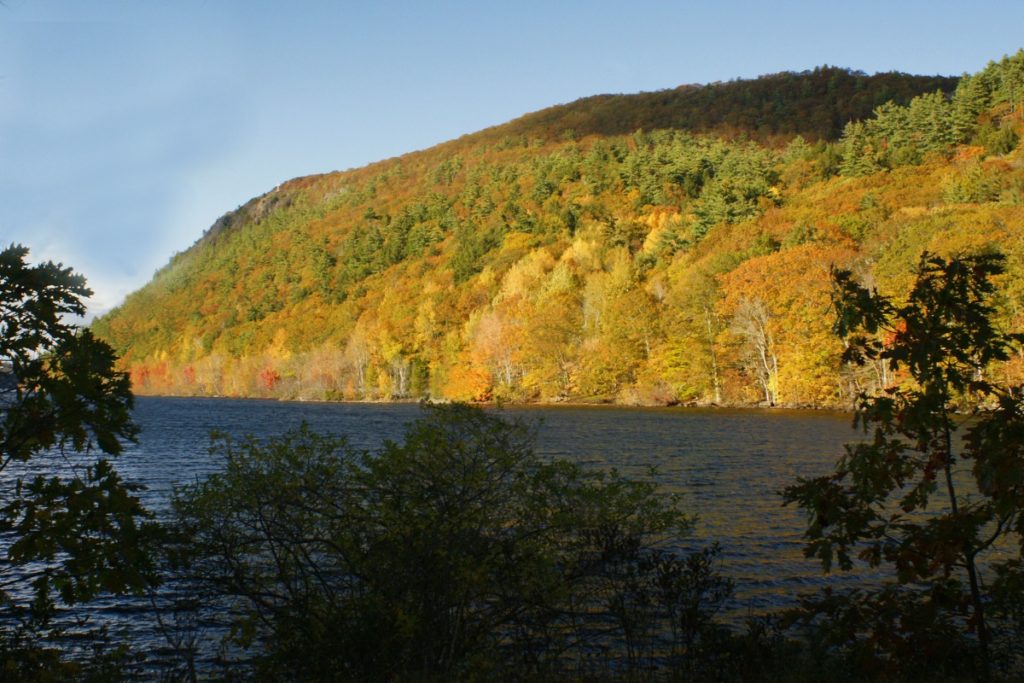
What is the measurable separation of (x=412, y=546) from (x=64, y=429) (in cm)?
353

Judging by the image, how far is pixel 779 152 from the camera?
137 meters

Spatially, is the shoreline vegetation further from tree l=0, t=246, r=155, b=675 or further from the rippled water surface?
the rippled water surface

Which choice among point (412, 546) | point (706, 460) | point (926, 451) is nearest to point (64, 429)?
point (412, 546)

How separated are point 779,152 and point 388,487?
142207 mm

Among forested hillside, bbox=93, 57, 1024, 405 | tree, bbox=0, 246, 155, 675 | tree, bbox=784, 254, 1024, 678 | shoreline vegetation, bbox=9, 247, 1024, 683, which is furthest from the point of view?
forested hillside, bbox=93, 57, 1024, 405

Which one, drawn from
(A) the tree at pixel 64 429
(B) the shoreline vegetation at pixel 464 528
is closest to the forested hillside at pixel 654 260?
(B) the shoreline vegetation at pixel 464 528

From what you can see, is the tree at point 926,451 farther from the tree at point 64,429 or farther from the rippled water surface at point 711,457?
the tree at point 64,429

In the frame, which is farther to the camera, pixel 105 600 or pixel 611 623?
pixel 105 600

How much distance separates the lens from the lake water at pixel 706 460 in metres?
15.6

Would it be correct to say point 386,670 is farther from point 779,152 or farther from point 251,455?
point 779,152

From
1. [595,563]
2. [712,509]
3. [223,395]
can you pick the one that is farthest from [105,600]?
[223,395]

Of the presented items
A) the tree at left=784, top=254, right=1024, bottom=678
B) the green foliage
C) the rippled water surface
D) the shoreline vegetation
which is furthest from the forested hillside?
the green foliage

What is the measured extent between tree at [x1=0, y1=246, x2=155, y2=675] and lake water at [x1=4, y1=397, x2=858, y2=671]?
6.72 feet

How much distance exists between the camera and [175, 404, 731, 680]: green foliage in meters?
7.82
